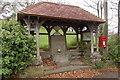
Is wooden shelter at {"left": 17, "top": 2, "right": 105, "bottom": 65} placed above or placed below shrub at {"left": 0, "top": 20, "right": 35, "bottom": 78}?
above

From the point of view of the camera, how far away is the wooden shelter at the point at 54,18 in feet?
14.3

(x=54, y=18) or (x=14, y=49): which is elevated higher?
(x=54, y=18)

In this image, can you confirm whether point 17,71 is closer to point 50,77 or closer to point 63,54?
point 50,77

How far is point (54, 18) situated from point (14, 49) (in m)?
2.29

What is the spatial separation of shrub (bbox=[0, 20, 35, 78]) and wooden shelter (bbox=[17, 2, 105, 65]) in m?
0.57

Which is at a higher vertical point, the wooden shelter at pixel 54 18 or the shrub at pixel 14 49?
the wooden shelter at pixel 54 18

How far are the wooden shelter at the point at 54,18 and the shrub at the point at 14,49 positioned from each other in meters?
0.57

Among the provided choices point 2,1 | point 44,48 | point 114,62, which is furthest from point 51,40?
point 2,1

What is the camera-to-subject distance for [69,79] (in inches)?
152

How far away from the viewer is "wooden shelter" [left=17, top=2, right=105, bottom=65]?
4367 millimetres

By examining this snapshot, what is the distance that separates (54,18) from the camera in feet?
15.3

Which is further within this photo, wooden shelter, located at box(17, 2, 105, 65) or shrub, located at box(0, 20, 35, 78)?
wooden shelter, located at box(17, 2, 105, 65)

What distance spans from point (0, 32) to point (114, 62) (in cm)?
617

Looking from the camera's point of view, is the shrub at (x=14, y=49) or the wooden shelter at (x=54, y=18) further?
the wooden shelter at (x=54, y=18)
